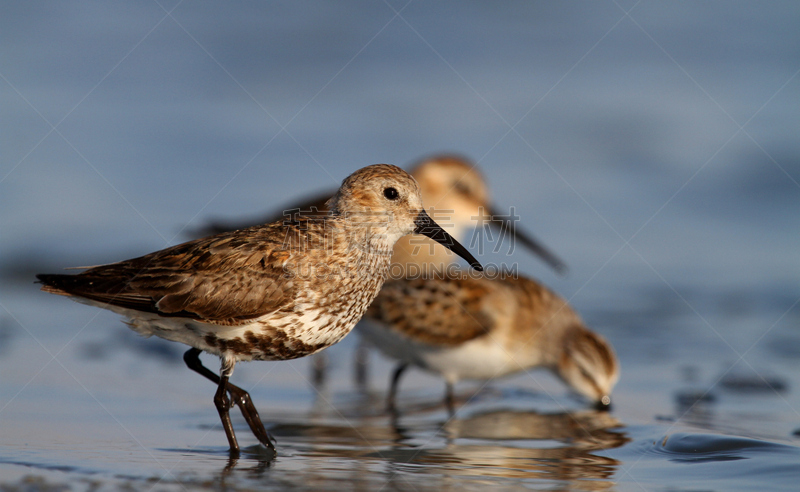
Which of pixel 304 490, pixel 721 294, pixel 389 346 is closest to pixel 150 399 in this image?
pixel 389 346

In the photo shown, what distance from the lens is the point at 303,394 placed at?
8234 millimetres

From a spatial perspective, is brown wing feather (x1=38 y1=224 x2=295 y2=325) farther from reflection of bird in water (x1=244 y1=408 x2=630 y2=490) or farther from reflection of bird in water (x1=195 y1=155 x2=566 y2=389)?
reflection of bird in water (x1=195 y1=155 x2=566 y2=389)

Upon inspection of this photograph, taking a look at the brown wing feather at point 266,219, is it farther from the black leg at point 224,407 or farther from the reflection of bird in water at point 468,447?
the black leg at point 224,407

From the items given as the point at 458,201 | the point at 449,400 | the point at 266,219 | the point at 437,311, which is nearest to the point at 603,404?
the point at 449,400

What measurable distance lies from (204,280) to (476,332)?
3811 mm


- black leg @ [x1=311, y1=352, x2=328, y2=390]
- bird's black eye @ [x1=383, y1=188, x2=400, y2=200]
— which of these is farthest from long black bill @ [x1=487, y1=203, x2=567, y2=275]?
bird's black eye @ [x1=383, y1=188, x2=400, y2=200]

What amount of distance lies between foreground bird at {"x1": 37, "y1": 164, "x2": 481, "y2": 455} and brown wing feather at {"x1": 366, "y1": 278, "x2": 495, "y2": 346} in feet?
8.72

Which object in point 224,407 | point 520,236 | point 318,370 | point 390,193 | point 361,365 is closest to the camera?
point 224,407

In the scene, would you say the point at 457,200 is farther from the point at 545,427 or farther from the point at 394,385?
the point at 545,427

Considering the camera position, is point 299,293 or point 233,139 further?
point 233,139

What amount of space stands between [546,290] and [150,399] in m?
4.44

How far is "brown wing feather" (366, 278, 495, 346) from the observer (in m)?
8.64

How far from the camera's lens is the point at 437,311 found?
28.7ft

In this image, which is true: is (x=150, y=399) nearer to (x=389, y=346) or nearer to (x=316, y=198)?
(x=389, y=346)
